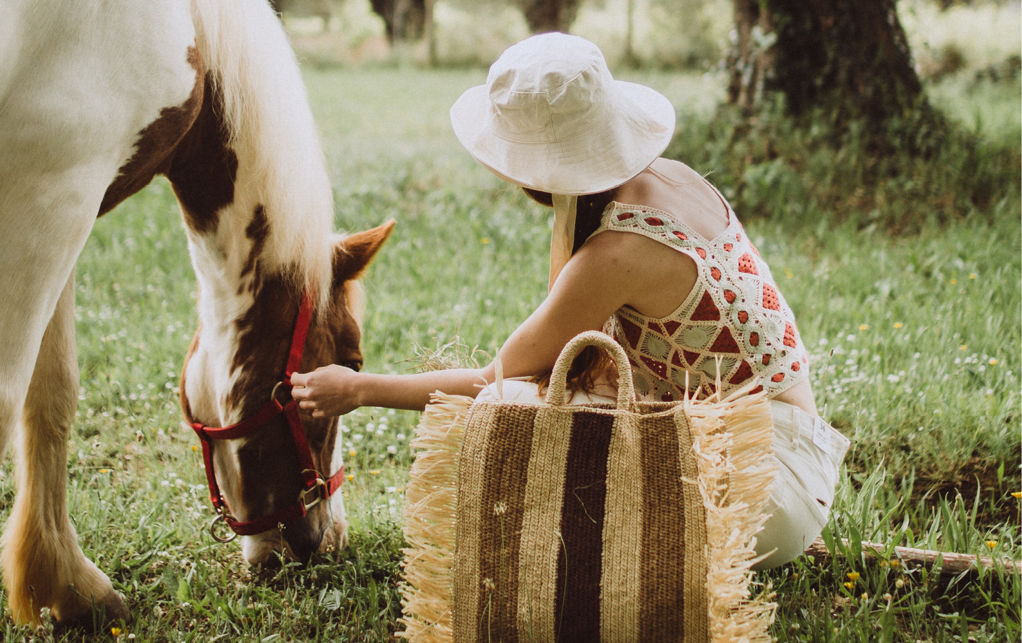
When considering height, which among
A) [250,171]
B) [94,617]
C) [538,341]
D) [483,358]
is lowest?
[94,617]

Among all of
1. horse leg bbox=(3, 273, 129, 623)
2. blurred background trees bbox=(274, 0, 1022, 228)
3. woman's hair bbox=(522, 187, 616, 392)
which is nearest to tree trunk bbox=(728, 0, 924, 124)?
blurred background trees bbox=(274, 0, 1022, 228)

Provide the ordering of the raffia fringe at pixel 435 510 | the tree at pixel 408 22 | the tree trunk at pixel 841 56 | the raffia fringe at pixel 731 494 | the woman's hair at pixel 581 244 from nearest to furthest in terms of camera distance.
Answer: the raffia fringe at pixel 731 494 → the raffia fringe at pixel 435 510 → the woman's hair at pixel 581 244 → the tree trunk at pixel 841 56 → the tree at pixel 408 22

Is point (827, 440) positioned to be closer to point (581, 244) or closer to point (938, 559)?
point (938, 559)

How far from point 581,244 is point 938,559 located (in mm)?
1189

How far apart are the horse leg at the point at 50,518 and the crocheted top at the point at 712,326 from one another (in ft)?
4.41

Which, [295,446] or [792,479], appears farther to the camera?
[295,446]

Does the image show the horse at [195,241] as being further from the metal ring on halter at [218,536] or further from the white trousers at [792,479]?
the white trousers at [792,479]

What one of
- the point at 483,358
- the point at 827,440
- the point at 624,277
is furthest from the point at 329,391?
the point at 483,358

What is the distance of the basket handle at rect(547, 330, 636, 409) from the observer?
1.72m

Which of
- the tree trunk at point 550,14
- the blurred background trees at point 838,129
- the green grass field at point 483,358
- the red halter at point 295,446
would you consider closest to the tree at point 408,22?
the tree trunk at point 550,14

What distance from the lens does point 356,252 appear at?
2.24 m

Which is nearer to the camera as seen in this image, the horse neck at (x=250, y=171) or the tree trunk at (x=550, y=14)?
the horse neck at (x=250, y=171)

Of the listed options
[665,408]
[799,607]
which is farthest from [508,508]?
[799,607]

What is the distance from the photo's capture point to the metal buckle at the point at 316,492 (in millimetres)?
2299
